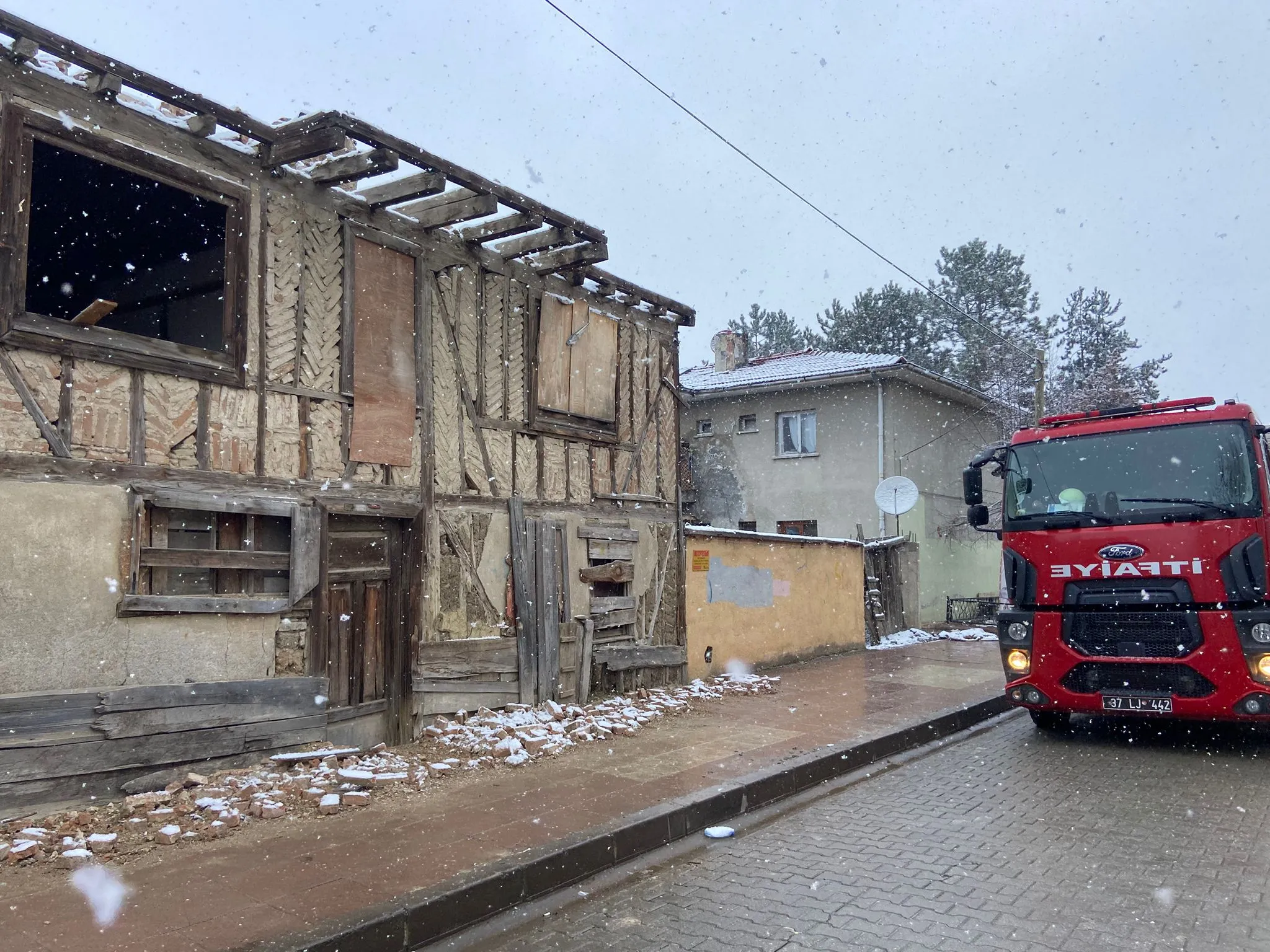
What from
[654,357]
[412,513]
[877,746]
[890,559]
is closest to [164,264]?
[412,513]

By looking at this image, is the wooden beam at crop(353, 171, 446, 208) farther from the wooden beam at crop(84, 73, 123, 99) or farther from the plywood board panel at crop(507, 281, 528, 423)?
the wooden beam at crop(84, 73, 123, 99)

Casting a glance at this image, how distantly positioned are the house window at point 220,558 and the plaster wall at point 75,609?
0.44 feet

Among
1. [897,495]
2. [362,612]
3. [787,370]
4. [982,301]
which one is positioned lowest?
[362,612]

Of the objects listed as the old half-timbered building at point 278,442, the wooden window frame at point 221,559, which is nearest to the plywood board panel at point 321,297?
the old half-timbered building at point 278,442

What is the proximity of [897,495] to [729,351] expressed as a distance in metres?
11.1

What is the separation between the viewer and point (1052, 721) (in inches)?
348

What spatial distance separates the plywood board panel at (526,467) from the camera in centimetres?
917

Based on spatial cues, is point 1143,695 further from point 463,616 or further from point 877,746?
point 463,616

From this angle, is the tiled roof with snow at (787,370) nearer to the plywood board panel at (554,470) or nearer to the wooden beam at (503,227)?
the plywood board panel at (554,470)

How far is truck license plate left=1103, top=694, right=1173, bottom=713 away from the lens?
7277 mm

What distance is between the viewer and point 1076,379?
115 feet

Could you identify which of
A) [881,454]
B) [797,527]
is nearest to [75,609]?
[881,454]

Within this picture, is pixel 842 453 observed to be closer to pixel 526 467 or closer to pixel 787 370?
pixel 787 370

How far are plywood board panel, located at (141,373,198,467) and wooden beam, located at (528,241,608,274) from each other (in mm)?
4100
